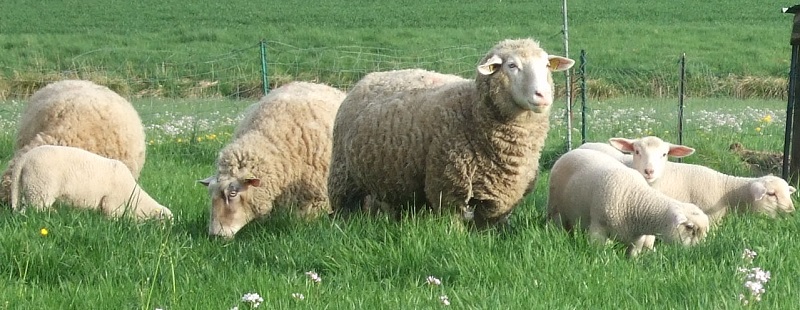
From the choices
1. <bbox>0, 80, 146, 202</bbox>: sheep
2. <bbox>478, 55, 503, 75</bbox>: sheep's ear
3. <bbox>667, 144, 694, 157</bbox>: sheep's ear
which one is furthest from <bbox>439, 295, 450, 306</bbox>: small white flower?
<bbox>0, 80, 146, 202</bbox>: sheep

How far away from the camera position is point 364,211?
23.8 ft

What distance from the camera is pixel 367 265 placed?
5.35m

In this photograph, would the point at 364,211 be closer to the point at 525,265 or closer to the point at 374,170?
the point at 374,170

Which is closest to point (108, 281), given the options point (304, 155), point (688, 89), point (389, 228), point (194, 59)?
point (389, 228)

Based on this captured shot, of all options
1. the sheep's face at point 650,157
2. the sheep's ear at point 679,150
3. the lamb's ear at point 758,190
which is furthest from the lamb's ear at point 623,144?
the lamb's ear at point 758,190

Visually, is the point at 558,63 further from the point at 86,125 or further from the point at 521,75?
the point at 86,125

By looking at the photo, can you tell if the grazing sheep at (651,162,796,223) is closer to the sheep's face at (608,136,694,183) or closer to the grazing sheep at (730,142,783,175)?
the sheep's face at (608,136,694,183)

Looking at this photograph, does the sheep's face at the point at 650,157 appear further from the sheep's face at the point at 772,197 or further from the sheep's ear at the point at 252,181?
the sheep's ear at the point at 252,181

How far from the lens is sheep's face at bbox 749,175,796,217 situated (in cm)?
679

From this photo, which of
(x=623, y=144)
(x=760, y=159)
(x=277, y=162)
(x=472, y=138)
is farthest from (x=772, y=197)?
(x=277, y=162)

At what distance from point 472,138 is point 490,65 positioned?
467 mm

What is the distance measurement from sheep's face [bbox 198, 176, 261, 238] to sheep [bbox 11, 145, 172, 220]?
326 mm

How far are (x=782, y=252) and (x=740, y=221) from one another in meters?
1.16

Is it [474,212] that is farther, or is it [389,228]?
[474,212]
